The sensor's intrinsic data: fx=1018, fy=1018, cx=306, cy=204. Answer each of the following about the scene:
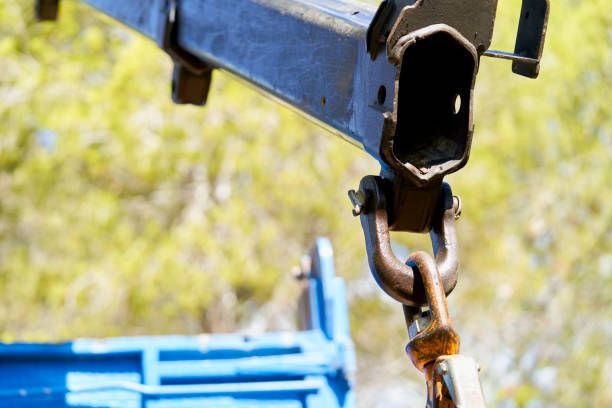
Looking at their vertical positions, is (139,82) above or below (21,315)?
above

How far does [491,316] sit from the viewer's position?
27.1 feet

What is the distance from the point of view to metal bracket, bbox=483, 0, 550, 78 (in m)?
1.37

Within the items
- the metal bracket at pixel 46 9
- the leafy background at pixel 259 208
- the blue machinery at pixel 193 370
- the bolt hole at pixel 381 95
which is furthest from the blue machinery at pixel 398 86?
the leafy background at pixel 259 208

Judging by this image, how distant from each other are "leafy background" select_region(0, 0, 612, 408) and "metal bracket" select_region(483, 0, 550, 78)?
575cm

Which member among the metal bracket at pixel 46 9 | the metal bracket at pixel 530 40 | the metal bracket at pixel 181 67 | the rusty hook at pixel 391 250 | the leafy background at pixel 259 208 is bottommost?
the rusty hook at pixel 391 250

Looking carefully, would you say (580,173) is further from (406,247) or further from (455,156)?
(455,156)

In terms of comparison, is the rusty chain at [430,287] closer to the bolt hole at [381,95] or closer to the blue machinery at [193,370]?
the bolt hole at [381,95]

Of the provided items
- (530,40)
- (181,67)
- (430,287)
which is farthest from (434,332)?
(181,67)

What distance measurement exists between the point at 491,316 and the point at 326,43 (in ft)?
22.9

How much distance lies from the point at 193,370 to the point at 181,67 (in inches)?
29.6

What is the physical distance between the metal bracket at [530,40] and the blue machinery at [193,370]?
1332 mm

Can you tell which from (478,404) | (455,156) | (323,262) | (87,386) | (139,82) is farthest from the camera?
(139,82)

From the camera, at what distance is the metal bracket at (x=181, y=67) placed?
212 cm

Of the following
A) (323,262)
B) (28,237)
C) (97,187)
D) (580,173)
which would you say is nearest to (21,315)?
(28,237)
